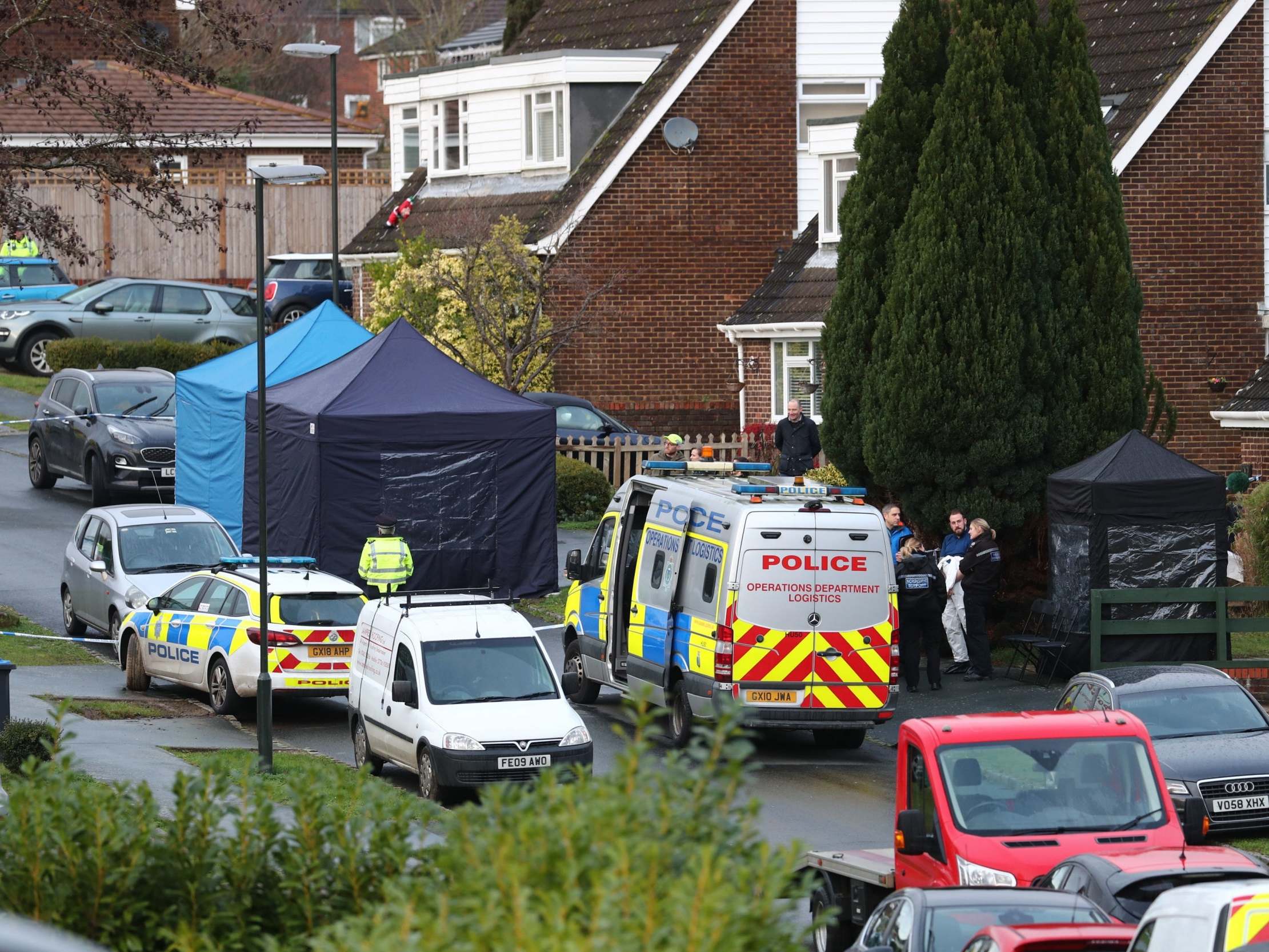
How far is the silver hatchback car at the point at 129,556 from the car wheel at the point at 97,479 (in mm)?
6389

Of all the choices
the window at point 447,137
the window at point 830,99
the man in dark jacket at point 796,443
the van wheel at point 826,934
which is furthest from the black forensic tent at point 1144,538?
the window at point 447,137

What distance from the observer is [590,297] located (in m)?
36.2

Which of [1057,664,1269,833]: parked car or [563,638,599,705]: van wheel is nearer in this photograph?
[1057,664,1269,833]: parked car

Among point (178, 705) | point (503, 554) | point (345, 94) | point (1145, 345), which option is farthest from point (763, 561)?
point (345, 94)

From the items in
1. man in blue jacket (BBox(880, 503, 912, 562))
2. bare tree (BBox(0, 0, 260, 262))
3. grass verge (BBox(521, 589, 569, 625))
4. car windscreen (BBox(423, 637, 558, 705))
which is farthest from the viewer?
grass verge (BBox(521, 589, 569, 625))

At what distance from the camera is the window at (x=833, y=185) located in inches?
1352

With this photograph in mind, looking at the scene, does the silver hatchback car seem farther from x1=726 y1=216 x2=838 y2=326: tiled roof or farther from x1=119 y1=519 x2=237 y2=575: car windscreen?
x1=726 y1=216 x2=838 y2=326: tiled roof

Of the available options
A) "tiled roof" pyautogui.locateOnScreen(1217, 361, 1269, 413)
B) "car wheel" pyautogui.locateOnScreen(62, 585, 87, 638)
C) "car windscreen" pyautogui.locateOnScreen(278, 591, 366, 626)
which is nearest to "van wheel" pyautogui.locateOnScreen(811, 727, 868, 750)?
"car windscreen" pyautogui.locateOnScreen(278, 591, 366, 626)

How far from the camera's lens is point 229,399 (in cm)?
2802

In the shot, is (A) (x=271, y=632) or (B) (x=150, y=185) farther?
(B) (x=150, y=185)

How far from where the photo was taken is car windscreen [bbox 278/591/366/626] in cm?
1984

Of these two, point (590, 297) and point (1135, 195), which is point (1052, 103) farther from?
point (590, 297)

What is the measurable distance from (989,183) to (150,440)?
14.4m

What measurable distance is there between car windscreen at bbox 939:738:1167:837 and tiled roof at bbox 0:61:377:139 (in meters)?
42.9
